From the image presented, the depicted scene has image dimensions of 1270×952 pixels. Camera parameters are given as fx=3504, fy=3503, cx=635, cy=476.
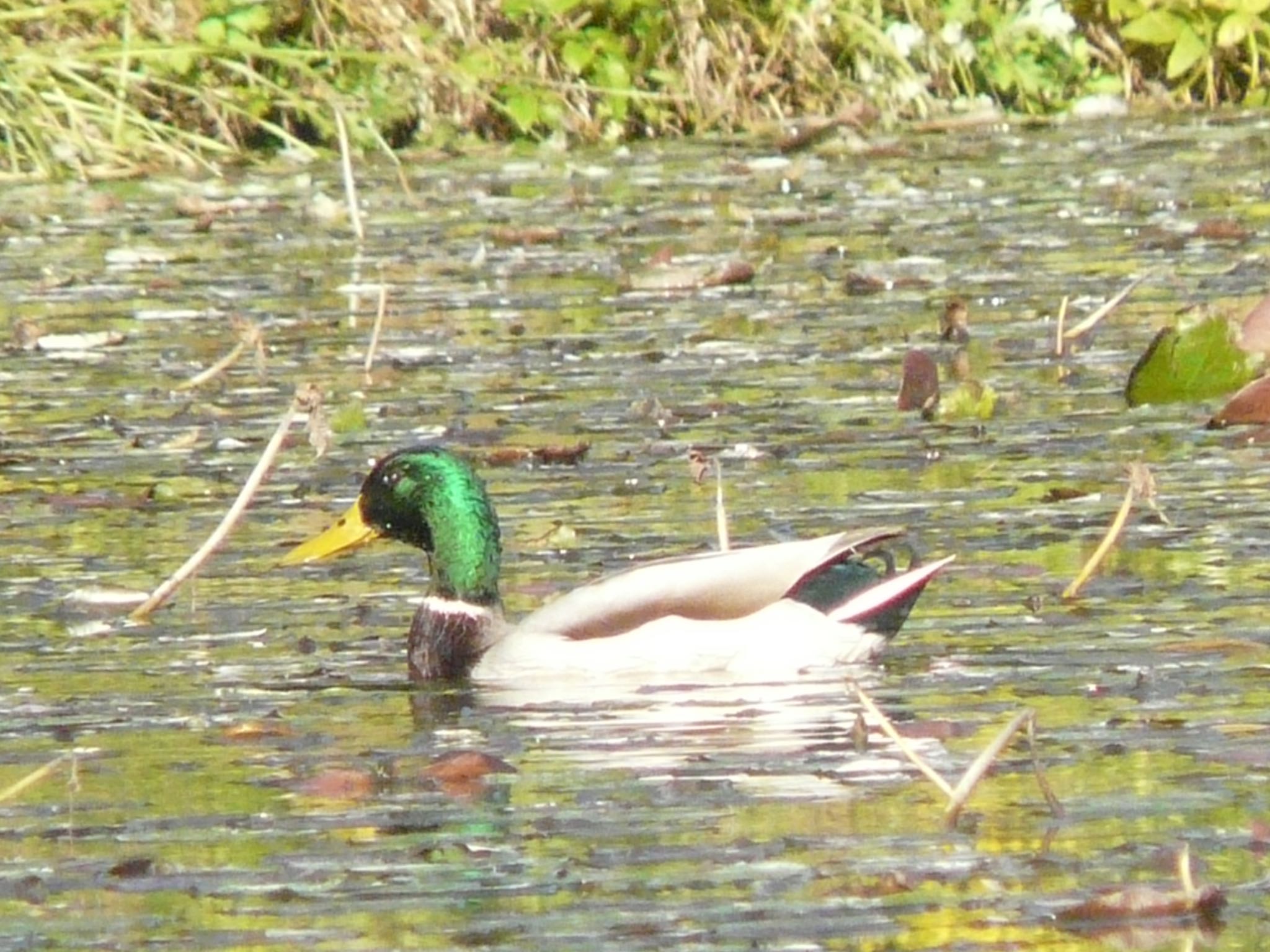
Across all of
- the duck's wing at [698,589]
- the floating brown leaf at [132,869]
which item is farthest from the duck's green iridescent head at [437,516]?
the floating brown leaf at [132,869]

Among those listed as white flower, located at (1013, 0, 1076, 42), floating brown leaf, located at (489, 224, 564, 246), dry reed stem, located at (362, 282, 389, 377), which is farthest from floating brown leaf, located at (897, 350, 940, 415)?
white flower, located at (1013, 0, 1076, 42)

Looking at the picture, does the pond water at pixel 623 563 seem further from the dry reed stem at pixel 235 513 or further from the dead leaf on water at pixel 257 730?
the dry reed stem at pixel 235 513

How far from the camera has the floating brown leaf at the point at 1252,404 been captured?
348 inches

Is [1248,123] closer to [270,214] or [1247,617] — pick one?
[270,214]

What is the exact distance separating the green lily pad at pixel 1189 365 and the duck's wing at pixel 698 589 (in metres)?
2.90

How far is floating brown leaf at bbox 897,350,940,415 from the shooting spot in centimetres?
932

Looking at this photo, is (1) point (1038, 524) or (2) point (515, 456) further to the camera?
(2) point (515, 456)

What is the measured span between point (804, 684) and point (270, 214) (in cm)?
999

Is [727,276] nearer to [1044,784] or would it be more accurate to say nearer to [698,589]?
[698,589]

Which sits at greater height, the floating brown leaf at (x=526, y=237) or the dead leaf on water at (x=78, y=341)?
the dead leaf on water at (x=78, y=341)

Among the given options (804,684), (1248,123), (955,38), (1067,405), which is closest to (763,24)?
(955,38)

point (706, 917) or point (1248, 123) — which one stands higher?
point (706, 917)

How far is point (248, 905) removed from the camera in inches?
191

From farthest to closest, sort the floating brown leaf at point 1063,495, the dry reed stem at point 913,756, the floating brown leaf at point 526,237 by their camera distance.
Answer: the floating brown leaf at point 526,237 < the floating brown leaf at point 1063,495 < the dry reed stem at point 913,756
